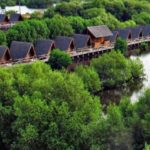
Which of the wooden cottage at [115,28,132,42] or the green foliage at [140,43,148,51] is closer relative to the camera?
the wooden cottage at [115,28,132,42]

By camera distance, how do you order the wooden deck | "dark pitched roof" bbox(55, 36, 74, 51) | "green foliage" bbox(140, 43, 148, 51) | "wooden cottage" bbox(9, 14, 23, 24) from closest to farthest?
1. "dark pitched roof" bbox(55, 36, 74, 51)
2. the wooden deck
3. "green foliage" bbox(140, 43, 148, 51)
4. "wooden cottage" bbox(9, 14, 23, 24)

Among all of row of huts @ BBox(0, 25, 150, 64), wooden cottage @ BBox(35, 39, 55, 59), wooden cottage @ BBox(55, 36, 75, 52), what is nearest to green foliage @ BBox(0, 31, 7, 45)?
row of huts @ BBox(0, 25, 150, 64)

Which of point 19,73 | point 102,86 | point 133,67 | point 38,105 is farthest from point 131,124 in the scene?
point 133,67

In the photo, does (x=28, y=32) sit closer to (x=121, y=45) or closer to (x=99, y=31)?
(x=99, y=31)

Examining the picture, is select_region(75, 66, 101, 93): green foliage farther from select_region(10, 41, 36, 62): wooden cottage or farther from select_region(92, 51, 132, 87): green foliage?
select_region(10, 41, 36, 62): wooden cottage

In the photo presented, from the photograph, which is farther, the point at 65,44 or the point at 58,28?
the point at 58,28

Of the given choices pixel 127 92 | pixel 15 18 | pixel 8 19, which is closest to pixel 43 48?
pixel 127 92

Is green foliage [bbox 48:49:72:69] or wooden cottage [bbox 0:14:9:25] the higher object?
green foliage [bbox 48:49:72:69]
